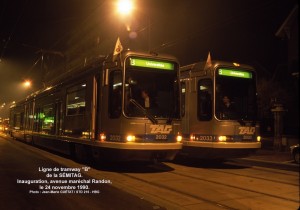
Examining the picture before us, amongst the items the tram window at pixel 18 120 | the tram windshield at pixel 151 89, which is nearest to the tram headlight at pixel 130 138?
the tram windshield at pixel 151 89

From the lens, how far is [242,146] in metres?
12.5

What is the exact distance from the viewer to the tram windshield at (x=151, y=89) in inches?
420

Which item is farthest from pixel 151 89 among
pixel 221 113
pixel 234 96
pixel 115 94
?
pixel 234 96

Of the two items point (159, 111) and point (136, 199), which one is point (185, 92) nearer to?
point (159, 111)

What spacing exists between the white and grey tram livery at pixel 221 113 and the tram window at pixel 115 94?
11.3 feet

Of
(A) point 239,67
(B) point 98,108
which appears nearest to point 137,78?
(B) point 98,108

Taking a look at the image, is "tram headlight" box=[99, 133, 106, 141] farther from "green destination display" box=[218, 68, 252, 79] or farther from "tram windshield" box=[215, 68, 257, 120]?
"green destination display" box=[218, 68, 252, 79]

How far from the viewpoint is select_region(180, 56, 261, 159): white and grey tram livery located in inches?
492

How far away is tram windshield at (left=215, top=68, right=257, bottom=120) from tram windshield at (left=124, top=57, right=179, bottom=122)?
1916 mm

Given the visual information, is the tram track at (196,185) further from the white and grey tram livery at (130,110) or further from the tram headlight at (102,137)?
the tram headlight at (102,137)

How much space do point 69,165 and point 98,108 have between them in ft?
7.02

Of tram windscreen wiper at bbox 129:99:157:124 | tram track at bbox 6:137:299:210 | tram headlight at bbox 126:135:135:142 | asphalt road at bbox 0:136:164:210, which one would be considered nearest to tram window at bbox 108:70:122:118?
tram windscreen wiper at bbox 129:99:157:124

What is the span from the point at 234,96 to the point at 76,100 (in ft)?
17.6

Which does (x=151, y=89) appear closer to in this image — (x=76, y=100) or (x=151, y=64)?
(x=151, y=64)
